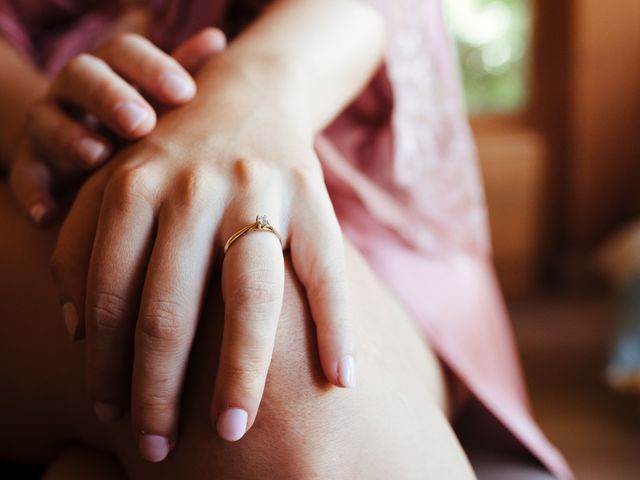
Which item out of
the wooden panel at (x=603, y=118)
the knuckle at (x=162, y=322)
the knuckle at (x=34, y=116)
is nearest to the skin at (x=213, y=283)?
the knuckle at (x=162, y=322)

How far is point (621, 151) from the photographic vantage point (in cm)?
223

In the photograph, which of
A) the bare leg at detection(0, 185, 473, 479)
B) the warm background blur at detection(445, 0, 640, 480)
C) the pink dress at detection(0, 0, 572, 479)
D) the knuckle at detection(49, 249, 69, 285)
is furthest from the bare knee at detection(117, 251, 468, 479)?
the warm background blur at detection(445, 0, 640, 480)

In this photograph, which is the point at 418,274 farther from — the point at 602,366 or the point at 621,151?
the point at 621,151

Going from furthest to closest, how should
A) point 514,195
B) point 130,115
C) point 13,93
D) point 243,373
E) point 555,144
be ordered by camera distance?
point 555,144 < point 514,195 < point 13,93 < point 130,115 < point 243,373

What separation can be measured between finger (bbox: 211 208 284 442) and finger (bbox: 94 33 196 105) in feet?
0.53

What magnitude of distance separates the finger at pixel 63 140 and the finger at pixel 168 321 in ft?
0.45

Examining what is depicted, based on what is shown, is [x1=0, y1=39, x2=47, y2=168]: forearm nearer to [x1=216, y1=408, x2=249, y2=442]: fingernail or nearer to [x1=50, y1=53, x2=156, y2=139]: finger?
[x1=50, y1=53, x2=156, y2=139]: finger

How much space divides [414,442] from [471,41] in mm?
2074

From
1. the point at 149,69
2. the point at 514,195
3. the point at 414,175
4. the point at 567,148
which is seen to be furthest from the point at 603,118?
the point at 149,69

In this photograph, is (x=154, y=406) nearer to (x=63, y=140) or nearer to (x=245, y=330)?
(x=245, y=330)

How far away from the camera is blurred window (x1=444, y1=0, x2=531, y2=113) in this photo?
7.40 ft

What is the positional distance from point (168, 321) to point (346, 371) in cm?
11

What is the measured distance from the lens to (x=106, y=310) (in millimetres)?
414

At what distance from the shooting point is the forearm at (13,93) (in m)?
0.67
